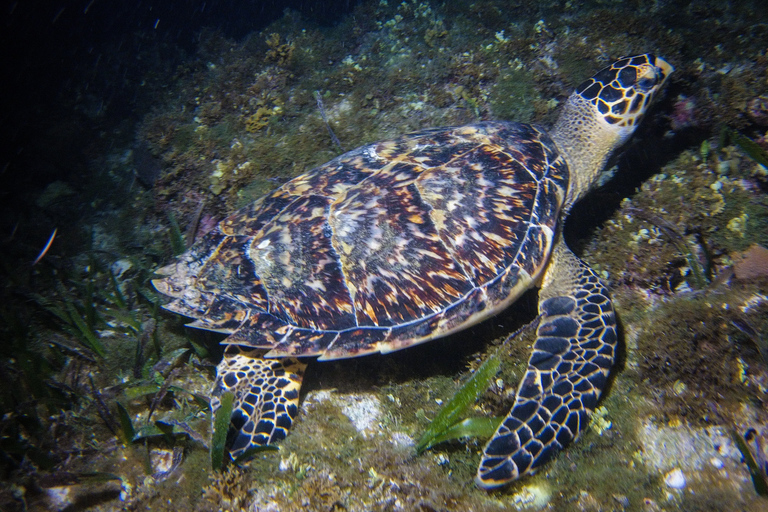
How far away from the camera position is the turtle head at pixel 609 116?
2615 mm

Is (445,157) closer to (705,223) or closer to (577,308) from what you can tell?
(577,308)

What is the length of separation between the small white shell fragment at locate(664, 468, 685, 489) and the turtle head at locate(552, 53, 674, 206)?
5.94 feet

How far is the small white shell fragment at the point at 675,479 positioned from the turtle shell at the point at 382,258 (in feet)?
3.71

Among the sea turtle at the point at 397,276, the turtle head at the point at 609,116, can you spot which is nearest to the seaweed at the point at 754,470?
the sea turtle at the point at 397,276

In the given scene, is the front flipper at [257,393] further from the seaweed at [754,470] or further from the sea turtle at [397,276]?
the seaweed at [754,470]

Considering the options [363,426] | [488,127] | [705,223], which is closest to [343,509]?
[363,426]

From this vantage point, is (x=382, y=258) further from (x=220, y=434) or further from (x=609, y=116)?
(x=609, y=116)

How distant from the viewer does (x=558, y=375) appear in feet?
6.36

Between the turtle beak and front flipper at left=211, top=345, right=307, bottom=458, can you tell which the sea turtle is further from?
the turtle beak

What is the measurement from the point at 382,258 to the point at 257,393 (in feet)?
4.08

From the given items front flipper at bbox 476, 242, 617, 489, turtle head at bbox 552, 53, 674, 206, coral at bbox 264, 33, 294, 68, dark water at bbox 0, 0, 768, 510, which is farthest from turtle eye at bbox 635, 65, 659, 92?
coral at bbox 264, 33, 294, 68

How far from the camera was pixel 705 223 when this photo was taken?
244 centimetres

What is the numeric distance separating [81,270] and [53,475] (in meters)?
2.22

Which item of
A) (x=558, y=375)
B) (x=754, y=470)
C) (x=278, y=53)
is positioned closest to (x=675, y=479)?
(x=754, y=470)
